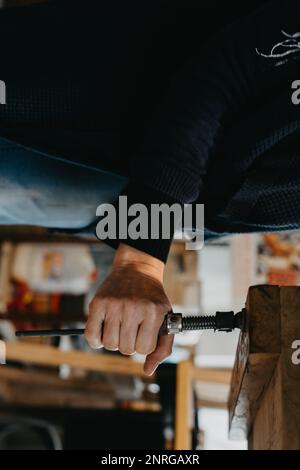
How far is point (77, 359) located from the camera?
6.96 feet

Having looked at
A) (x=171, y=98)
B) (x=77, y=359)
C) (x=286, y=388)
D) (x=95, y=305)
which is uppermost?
(x=171, y=98)

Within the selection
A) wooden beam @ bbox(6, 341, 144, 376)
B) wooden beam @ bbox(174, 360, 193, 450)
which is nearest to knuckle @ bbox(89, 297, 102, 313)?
wooden beam @ bbox(174, 360, 193, 450)

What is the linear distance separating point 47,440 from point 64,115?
1452 millimetres

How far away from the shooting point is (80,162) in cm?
84

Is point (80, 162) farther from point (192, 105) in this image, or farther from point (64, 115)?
point (192, 105)

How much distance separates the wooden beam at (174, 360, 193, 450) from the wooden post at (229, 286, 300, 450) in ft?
2.90

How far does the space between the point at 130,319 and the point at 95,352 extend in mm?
2253

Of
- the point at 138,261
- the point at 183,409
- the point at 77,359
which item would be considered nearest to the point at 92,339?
the point at 138,261

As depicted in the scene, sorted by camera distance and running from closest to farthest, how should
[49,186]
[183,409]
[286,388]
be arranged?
1. [286,388]
2. [49,186]
3. [183,409]

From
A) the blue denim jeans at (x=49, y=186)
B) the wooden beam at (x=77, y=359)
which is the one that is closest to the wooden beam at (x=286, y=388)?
the blue denim jeans at (x=49, y=186)

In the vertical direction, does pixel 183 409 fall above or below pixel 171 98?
below

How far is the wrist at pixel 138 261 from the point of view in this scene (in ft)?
2.47

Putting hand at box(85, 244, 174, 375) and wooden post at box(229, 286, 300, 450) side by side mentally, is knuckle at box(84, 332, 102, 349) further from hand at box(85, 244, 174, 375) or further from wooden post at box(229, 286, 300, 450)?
wooden post at box(229, 286, 300, 450)

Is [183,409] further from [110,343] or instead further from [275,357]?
[275,357]
